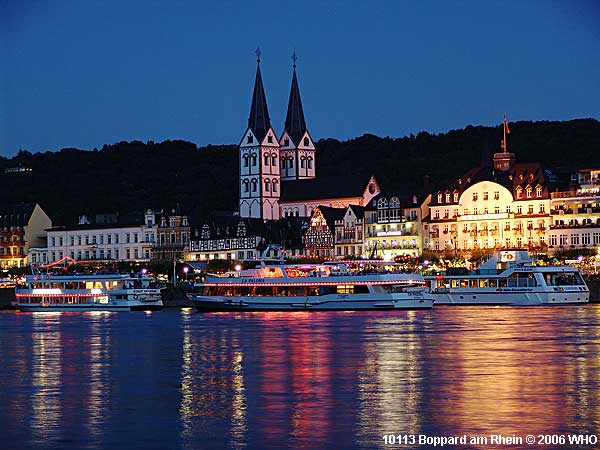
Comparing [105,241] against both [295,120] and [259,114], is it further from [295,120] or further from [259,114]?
[295,120]

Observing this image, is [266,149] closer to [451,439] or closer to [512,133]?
[512,133]

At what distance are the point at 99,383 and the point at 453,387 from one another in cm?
1043

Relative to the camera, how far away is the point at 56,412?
115ft

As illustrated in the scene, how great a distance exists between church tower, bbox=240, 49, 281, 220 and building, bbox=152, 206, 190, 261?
10.7 metres

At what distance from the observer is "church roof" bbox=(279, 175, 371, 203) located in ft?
505

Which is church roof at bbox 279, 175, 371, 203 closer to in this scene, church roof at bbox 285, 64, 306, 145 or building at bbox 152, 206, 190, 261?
church roof at bbox 285, 64, 306, 145

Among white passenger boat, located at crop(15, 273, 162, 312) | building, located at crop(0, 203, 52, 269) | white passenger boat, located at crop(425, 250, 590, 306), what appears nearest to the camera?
white passenger boat, located at crop(425, 250, 590, 306)

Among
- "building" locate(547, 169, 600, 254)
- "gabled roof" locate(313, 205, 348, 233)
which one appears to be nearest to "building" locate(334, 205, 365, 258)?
"gabled roof" locate(313, 205, 348, 233)

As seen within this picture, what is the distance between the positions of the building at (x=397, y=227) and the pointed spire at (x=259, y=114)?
28964 mm

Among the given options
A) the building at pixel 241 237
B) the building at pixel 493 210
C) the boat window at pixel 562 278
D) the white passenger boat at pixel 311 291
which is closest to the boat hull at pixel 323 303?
the white passenger boat at pixel 311 291

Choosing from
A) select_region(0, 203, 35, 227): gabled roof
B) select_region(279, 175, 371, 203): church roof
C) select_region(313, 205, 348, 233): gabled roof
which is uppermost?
select_region(279, 175, 371, 203): church roof

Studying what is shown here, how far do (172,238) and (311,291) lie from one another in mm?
66976

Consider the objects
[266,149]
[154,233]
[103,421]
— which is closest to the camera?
[103,421]

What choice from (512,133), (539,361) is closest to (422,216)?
(512,133)
